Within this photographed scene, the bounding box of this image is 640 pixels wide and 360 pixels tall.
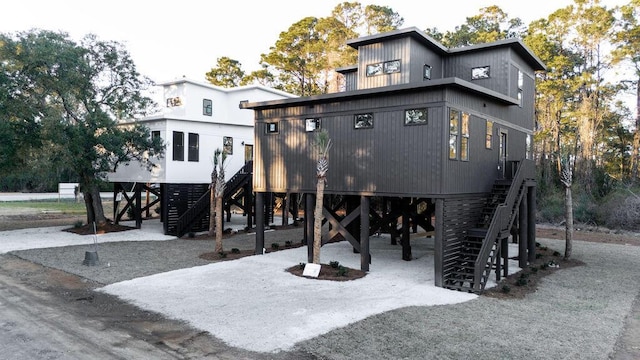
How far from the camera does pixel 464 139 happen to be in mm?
13547

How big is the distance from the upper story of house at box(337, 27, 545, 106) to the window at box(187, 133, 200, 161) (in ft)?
38.7

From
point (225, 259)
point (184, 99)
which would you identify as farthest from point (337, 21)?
point (225, 259)

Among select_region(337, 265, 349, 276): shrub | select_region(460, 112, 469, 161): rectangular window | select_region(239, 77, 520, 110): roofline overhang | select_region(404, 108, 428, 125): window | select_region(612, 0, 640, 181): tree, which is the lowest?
select_region(337, 265, 349, 276): shrub

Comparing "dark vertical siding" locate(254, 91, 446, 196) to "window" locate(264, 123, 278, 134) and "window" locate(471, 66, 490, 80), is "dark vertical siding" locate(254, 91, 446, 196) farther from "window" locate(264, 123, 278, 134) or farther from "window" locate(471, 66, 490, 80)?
"window" locate(471, 66, 490, 80)

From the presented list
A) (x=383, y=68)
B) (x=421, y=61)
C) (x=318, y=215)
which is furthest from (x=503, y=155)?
(x=318, y=215)

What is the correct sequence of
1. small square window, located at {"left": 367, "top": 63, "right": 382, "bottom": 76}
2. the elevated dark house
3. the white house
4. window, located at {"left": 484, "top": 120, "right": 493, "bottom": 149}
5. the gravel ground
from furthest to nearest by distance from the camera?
the white house
small square window, located at {"left": 367, "top": 63, "right": 382, "bottom": 76}
window, located at {"left": 484, "top": 120, "right": 493, "bottom": 149}
the elevated dark house
the gravel ground

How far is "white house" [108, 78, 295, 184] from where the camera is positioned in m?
23.9

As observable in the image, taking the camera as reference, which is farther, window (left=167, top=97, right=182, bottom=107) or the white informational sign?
window (left=167, top=97, right=182, bottom=107)

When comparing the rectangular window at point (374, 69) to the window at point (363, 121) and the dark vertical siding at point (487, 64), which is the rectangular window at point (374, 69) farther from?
the window at point (363, 121)

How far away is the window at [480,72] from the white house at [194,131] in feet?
49.0

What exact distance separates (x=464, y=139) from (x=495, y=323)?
6.27 meters

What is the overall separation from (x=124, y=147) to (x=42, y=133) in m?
3.90

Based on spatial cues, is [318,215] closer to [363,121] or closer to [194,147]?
[363,121]

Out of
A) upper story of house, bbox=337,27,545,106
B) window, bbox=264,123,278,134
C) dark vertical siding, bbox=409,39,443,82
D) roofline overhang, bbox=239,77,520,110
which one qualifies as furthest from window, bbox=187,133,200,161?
dark vertical siding, bbox=409,39,443,82
